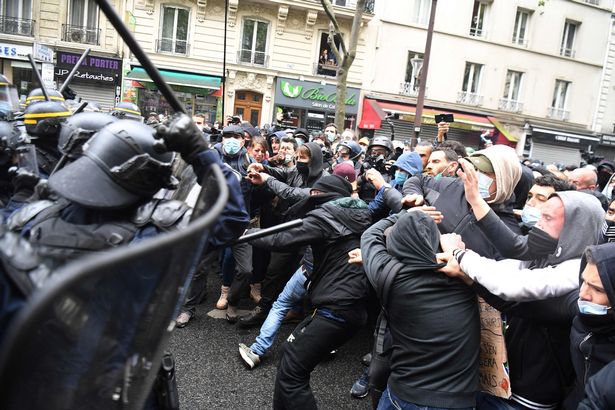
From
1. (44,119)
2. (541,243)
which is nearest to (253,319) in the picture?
(44,119)

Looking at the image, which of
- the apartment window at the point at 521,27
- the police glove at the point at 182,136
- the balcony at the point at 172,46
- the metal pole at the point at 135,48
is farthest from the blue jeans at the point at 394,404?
the apartment window at the point at 521,27

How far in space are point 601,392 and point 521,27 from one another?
24039mm

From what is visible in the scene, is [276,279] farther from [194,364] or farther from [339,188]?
[339,188]

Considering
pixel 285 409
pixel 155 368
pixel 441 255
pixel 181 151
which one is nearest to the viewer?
pixel 155 368

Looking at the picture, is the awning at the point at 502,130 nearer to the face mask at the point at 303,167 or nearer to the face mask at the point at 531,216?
Result: the face mask at the point at 303,167

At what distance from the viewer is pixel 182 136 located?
52.2 inches

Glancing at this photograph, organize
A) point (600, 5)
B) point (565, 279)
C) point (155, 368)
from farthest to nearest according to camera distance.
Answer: point (600, 5)
point (565, 279)
point (155, 368)

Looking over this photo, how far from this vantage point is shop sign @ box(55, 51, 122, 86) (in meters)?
16.9

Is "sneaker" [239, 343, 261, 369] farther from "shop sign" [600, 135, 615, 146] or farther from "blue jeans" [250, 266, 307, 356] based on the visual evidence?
"shop sign" [600, 135, 615, 146]

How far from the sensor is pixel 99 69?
1725cm

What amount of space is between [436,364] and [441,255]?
0.47 metres

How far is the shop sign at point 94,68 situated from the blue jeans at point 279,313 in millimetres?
16291

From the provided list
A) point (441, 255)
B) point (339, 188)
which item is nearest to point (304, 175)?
point (339, 188)

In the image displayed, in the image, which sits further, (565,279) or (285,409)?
(285,409)
